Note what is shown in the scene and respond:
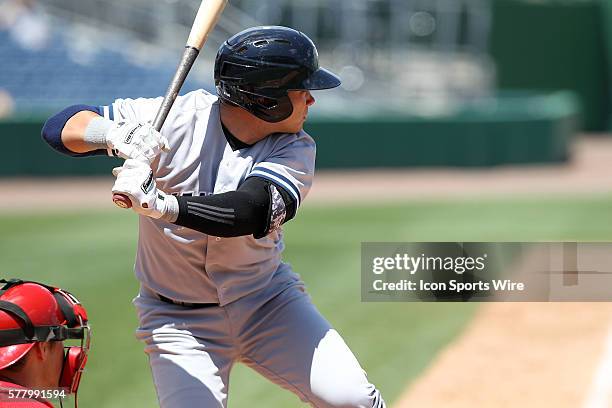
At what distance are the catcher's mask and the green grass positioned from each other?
2.46m

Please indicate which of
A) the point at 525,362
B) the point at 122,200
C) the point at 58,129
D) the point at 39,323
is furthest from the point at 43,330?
the point at 525,362

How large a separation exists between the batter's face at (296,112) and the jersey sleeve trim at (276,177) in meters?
0.23

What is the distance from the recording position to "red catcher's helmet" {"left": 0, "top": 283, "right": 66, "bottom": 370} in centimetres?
290

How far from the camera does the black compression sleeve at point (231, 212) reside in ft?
10.7

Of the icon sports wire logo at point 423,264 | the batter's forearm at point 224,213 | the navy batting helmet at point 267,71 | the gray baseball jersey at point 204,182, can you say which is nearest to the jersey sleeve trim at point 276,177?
the gray baseball jersey at point 204,182

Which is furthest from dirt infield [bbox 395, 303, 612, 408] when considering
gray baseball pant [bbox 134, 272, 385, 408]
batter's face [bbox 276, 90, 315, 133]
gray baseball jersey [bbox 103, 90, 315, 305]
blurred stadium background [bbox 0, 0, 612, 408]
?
batter's face [bbox 276, 90, 315, 133]

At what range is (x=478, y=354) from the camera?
21.9 ft

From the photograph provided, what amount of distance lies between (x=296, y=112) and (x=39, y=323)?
125 centimetres

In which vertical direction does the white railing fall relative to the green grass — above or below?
above

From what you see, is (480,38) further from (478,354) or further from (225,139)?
(225,139)

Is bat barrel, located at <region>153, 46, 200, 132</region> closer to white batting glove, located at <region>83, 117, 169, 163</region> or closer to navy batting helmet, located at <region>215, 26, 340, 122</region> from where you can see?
white batting glove, located at <region>83, 117, 169, 163</region>

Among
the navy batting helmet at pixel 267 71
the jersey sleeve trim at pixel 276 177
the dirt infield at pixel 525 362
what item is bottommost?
the dirt infield at pixel 525 362

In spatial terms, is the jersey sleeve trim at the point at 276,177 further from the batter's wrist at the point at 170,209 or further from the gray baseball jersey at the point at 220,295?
the batter's wrist at the point at 170,209

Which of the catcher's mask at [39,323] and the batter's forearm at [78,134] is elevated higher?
the batter's forearm at [78,134]
